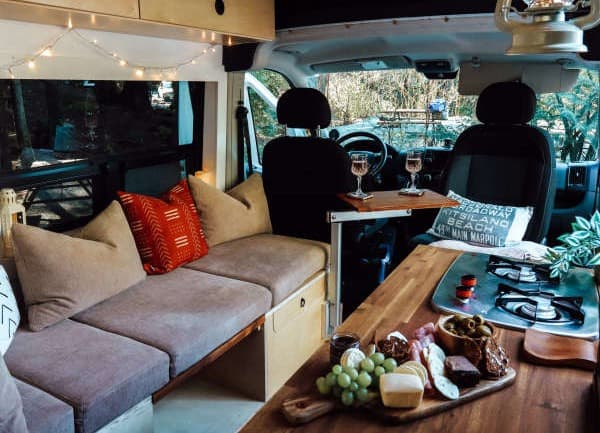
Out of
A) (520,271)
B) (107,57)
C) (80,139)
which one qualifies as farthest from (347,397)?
(107,57)

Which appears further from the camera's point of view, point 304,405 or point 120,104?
point 120,104

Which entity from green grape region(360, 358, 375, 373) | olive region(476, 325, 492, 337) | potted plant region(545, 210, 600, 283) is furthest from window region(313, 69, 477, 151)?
green grape region(360, 358, 375, 373)

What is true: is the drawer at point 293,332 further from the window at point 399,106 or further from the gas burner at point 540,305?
the window at point 399,106

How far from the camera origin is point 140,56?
2.77 m

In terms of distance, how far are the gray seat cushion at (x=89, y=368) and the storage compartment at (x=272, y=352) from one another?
2.29 ft

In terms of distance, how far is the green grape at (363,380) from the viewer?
1.21 metres

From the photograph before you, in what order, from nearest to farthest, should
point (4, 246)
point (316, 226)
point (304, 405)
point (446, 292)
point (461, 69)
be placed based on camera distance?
1. point (304, 405)
2. point (446, 292)
3. point (4, 246)
4. point (316, 226)
5. point (461, 69)

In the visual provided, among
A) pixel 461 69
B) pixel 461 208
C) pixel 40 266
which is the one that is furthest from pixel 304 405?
pixel 461 69

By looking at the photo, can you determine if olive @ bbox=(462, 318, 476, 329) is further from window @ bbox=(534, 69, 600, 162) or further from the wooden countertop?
window @ bbox=(534, 69, 600, 162)

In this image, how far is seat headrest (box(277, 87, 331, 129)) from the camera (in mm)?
3100

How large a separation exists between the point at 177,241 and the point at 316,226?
884mm

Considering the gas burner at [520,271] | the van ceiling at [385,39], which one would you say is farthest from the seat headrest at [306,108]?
the gas burner at [520,271]

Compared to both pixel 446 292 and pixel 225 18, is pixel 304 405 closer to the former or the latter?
pixel 446 292

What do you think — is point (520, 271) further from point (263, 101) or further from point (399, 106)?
point (263, 101)
